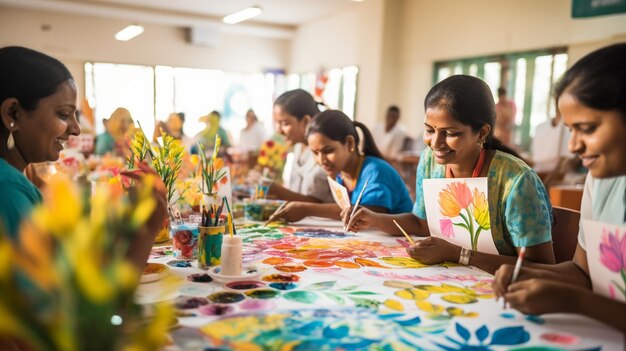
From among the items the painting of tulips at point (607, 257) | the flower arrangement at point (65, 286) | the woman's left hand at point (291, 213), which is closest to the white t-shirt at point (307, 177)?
the woman's left hand at point (291, 213)

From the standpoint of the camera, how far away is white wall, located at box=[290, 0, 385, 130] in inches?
340

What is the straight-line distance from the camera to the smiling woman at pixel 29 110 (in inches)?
44.8

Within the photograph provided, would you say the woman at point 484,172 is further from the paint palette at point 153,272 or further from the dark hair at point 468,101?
the paint palette at point 153,272

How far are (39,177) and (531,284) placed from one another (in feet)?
8.43

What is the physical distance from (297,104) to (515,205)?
71.2 inches

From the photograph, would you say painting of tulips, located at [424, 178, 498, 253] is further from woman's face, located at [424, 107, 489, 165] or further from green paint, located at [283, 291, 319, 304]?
green paint, located at [283, 291, 319, 304]

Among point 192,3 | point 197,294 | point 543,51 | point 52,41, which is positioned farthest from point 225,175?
point 52,41

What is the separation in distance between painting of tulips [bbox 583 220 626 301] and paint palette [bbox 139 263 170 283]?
3.40 feet

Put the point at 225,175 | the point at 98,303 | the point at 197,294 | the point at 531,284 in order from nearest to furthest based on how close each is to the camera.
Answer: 1. the point at 98,303
2. the point at 531,284
3. the point at 197,294
4. the point at 225,175

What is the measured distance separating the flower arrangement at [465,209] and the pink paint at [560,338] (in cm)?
60

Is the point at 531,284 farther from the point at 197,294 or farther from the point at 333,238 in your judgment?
the point at 333,238

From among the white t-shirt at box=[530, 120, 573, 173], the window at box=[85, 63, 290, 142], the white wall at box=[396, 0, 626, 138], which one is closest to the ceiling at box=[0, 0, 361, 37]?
the window at box=[85, 63, 290, 142]

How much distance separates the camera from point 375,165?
2346 millimetres

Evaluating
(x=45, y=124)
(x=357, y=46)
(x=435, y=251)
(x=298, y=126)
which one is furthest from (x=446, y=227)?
(x=357, y=46)
